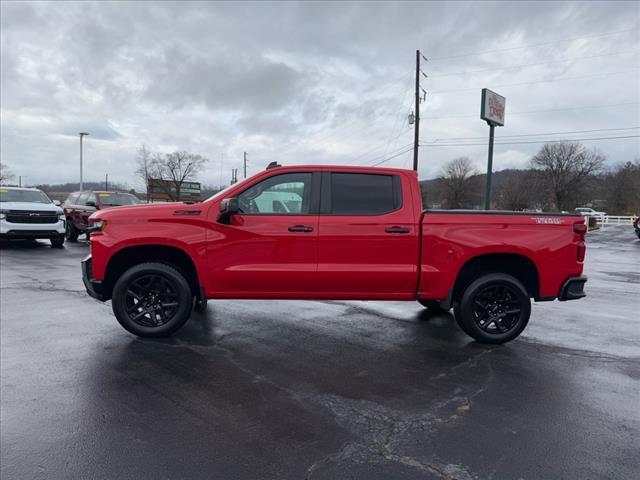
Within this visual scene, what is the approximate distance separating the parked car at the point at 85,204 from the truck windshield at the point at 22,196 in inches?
53.3

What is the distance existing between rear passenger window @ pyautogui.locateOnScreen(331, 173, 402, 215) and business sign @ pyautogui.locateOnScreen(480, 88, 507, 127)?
1779 centimetres

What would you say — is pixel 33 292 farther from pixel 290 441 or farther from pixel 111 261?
pixel 290 441

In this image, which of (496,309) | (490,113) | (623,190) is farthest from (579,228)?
(623,190)

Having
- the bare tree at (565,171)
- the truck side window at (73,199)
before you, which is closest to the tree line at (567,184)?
the bare tree at (565,171)

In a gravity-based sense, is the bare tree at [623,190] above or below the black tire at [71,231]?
above

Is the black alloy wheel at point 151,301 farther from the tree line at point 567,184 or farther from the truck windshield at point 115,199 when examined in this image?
the tree line at point 567,184

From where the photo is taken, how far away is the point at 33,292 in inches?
290

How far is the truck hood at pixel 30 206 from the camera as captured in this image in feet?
42.6

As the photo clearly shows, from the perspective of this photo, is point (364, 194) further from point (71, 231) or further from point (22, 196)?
point (71, 231)

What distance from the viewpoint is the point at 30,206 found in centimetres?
1336

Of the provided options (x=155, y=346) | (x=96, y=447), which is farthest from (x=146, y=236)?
(x=96, y=447)

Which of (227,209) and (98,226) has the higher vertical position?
(227,209)

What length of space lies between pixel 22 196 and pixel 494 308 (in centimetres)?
1471

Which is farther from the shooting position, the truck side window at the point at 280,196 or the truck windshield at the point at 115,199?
the truck windshield at the point at 115,199
